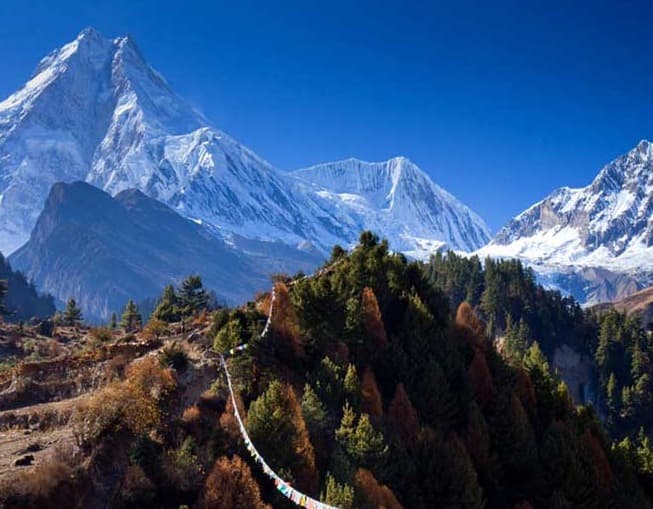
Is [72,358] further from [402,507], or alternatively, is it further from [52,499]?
[402,507]

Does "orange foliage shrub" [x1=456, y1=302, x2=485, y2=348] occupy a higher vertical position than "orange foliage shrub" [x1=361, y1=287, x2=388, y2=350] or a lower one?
higher

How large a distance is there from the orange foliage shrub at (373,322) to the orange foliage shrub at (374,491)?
52.4 feet

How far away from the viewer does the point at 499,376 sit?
51.0 metres

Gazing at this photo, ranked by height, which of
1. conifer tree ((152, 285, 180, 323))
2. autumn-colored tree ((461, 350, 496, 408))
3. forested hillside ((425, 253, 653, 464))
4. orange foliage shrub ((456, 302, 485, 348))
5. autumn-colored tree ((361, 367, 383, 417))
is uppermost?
forested hillside ((425, 253, 653, 464))

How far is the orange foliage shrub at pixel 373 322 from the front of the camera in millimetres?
46906

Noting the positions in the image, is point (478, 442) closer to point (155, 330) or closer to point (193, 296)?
point (155, 330)

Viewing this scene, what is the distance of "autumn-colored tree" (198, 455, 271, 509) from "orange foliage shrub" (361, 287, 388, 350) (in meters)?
19.0

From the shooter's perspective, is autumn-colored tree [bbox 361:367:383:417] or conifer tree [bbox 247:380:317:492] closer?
conifer tree [bbox 247:380:317:492]

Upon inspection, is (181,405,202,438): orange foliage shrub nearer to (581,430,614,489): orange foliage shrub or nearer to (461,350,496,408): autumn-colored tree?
(461,350,496,408): autumn-colored tree

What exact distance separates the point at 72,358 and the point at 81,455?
14.9 m

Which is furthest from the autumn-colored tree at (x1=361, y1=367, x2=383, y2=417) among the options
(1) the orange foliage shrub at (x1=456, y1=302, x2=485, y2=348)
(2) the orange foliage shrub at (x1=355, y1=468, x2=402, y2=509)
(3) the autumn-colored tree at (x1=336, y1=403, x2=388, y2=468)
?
(1) the orange foliage shrub at (x1=456, y1=302, x2=485, y2=348)

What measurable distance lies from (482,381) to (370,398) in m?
13.2

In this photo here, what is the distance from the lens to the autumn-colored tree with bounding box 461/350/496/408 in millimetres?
48656

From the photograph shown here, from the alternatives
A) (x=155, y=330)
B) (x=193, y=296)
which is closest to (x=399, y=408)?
(x=155, y=330)
